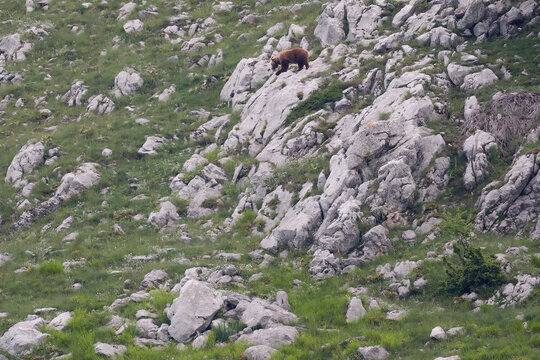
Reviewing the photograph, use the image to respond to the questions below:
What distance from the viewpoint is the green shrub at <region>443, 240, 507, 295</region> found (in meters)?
16.5

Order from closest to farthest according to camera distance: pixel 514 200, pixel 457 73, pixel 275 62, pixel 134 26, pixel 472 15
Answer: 1. pixel 514 200
2. pixel 457 73
3. pixel 472 15
4. pixel 275 62
5. pixel 134 26

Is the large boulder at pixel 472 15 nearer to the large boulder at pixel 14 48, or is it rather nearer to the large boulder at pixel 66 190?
the large boulder at pixel 66 190

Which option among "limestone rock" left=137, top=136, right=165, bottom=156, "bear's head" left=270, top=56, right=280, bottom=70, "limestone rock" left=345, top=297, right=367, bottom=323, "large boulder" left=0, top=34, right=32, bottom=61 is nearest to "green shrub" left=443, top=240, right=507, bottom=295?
"limestone rock" left=345, top=297, right=367, bottom=323

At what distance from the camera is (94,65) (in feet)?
141

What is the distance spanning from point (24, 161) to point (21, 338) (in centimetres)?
1815

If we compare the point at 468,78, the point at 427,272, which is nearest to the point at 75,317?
the point at 427,272

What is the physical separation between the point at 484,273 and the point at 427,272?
212cm

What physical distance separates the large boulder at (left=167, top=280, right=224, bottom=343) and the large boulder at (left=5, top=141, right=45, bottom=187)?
1835cm

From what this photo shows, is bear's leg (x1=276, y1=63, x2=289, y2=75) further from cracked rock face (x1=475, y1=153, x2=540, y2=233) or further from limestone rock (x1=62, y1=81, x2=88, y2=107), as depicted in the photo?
cracked rock face (x1=475, y1=153, x2=540, y2=233)

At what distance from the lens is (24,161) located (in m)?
32.2

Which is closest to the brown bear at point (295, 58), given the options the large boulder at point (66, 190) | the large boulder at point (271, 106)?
the large boulder at point (271, 106)

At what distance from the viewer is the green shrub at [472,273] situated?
16.5 meters

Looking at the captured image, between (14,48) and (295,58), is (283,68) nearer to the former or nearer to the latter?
(295,58)

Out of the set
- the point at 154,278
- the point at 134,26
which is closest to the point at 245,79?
the point at 134,26
